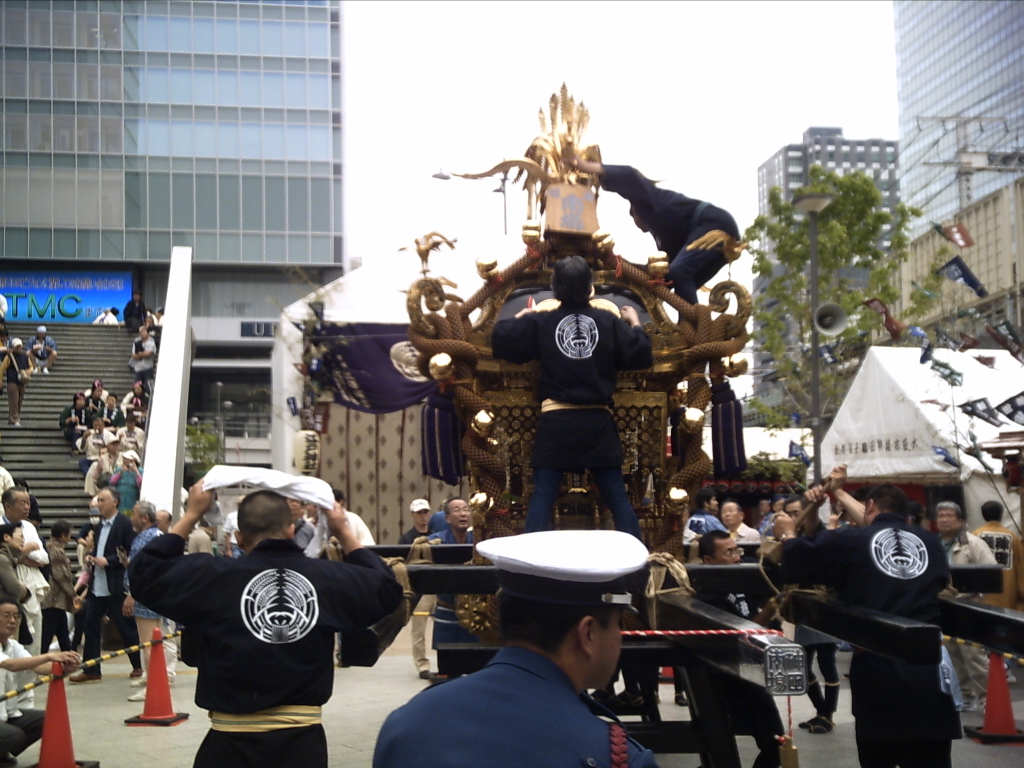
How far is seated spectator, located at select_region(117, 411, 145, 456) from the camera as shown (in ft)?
48.6

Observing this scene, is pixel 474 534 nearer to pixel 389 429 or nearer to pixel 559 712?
pixel 559 712

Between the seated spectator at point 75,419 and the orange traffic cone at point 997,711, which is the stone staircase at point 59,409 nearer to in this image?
the seated spectator at point 75,419

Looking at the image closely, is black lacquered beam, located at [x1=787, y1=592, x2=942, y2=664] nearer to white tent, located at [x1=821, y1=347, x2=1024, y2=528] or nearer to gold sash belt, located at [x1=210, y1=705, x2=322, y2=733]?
gold sash belt, located at [x1=210, y1=705, x2=322, y2=733]

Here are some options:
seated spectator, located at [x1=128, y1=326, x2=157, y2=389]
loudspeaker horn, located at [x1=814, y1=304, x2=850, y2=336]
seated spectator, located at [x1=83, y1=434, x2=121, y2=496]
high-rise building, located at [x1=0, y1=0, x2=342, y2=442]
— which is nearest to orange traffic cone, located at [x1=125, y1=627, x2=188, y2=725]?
seated spectator, located at [x1=83, y1=434, x2=121, y2=496]

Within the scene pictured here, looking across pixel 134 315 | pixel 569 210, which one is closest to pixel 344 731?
pixel 569 210

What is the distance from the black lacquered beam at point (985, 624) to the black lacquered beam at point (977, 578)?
423mm

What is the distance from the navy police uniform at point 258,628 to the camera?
3.76 m

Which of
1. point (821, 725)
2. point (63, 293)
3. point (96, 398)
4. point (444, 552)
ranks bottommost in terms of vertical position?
point (821, 725)

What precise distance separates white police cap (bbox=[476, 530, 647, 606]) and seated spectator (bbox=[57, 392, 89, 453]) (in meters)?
14.8

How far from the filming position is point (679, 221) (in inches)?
259

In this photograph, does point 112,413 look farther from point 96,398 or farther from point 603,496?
point 603,496

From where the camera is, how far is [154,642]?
684cm

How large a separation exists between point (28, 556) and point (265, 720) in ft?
20.3

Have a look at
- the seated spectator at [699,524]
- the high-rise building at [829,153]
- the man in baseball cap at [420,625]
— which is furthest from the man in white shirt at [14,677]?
the high-rise building at [829,153]
